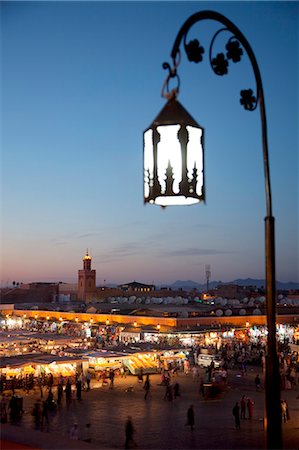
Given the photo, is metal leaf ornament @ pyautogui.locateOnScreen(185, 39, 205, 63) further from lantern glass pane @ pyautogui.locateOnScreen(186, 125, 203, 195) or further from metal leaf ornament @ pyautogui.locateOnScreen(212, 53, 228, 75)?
lantern glass pane @ pyautogui.locateOnScreen(186, 125, 203, 195)

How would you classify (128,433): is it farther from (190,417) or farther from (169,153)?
(169,153)

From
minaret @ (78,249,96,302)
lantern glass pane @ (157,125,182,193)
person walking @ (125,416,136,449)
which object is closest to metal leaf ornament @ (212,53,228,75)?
lantern glass pane @ (157,125,182,193)

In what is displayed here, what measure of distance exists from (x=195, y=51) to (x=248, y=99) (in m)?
0.58

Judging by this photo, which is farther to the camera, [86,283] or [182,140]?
[86,283]

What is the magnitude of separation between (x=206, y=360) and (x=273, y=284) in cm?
2100

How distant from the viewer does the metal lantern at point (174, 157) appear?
3.66m

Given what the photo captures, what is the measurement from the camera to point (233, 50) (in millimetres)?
3959

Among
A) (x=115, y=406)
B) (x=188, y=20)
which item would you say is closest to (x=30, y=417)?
(x=115, y=406)

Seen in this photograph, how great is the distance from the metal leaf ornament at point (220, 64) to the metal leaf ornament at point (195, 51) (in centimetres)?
22

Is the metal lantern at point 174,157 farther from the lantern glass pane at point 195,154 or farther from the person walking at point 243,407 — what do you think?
the person walking at point 243,407

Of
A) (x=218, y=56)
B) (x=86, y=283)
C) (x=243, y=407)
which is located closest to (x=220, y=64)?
(x=218, y=56)

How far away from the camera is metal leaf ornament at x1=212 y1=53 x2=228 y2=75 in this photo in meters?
3.96

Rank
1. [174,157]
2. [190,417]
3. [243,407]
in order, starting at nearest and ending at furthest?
[174,157] < [190,417] < [243,407]

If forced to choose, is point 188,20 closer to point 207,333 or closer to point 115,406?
point 115,406
